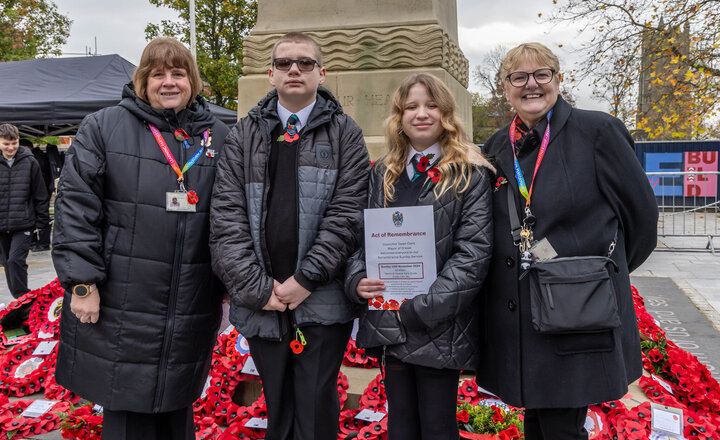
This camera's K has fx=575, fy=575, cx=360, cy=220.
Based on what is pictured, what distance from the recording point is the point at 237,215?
7.64 feet

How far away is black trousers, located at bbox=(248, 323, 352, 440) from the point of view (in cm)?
238

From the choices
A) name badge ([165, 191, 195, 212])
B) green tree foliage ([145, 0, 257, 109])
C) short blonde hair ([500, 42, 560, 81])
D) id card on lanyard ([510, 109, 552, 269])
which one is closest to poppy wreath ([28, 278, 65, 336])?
name badge ([165, 191, 195, 212])

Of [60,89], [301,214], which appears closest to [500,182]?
[301,214]

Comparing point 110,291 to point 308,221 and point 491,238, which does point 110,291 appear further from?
point 491,238

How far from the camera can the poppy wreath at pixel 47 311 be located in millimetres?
4582

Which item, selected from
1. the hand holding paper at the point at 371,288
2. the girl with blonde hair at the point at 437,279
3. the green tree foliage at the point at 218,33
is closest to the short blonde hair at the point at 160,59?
the girl with blonde hair at the point at 437,279

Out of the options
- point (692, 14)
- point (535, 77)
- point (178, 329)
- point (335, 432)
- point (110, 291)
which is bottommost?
point (335, 432)

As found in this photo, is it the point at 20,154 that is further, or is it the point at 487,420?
the point at 20,154

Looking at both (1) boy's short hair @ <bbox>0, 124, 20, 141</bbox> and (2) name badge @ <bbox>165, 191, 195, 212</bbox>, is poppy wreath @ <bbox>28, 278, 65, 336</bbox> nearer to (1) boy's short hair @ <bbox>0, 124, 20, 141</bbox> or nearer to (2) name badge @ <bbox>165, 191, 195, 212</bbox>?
(2) name badge @ <bbox>165, 191, 195, 212</bbox>

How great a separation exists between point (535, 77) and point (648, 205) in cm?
64

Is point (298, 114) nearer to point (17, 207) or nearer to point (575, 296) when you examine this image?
point (575, 296)

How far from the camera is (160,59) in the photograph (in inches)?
94.7

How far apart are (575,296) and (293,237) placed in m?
1.11

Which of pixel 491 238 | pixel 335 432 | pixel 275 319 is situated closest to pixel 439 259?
pixel 491 238
